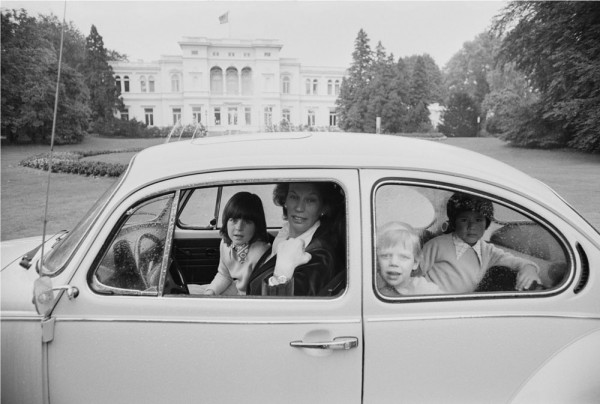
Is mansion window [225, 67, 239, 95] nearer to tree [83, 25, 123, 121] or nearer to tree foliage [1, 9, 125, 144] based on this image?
tree [83, 25, 123, 121]

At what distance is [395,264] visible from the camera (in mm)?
2131

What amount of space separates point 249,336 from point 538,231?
143cm

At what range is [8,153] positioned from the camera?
29.6m

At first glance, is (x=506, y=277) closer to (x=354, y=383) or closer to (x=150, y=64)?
(x=354, y=383)

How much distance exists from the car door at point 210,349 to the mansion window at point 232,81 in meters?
79.3

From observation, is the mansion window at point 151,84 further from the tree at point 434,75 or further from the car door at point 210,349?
the car door at point 210,349

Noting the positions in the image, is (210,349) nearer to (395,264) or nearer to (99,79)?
(395,264)

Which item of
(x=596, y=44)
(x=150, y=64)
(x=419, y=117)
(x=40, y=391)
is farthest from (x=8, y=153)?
(x=150, y=64)

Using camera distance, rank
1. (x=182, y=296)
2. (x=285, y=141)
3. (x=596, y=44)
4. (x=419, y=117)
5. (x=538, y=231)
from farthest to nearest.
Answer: (x=419, y=117) → (x=596, y=44) → (x=285, y=141) → (x=538, y=231) → (x=182, y=296)

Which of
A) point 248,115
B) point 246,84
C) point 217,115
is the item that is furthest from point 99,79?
point 248,115

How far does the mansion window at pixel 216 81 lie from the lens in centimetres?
7719

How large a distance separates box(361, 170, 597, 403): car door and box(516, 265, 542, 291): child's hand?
0.25 ft

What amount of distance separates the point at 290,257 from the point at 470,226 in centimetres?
94

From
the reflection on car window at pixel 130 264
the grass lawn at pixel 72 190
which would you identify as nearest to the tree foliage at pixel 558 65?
the grass lawn at pixel 72 190
